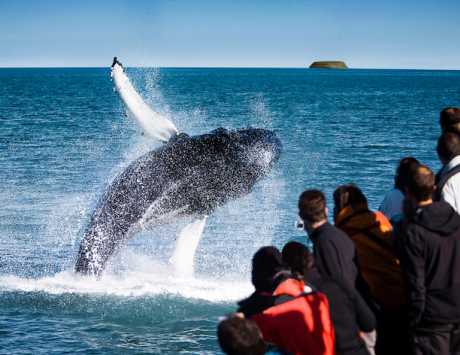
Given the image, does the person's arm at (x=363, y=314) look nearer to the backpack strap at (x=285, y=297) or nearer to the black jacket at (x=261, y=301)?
the backpack strap at (x=285, y=297)

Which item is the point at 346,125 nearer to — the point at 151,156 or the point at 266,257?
the point at 151,156

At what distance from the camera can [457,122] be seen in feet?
25.3

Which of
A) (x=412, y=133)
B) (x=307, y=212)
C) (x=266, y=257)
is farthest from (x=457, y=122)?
(x=412, y=133)

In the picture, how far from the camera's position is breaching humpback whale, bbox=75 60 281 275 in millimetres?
13195

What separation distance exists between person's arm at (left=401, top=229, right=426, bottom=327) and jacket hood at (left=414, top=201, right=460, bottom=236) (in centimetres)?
14

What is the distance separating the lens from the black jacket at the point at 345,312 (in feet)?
19.2

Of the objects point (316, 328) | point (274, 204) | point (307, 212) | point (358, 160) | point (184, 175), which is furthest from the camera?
point (358, 160)

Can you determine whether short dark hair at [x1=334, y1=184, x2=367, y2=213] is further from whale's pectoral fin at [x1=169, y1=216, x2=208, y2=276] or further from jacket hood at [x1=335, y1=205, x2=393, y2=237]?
whale's pectoral fin at [x1=169, y1=216, x2=208, y2=276]

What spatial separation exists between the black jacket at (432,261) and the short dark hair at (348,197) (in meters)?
0.56

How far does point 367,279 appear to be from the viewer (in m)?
6.67

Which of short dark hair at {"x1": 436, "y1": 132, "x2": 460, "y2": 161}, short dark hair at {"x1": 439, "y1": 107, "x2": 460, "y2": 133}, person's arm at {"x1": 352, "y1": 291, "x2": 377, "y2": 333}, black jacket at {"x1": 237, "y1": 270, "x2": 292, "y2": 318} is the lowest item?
A: person's arm at {"x1": 352, "y1": 291, "x2": 377, "y2": 333}

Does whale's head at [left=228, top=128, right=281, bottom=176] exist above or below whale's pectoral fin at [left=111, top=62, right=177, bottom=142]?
below

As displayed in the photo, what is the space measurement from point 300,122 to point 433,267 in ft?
199

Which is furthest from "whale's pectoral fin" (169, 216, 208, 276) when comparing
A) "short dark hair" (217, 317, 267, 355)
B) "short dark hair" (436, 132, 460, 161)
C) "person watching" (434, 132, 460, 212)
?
"short dark hair" (217, 317, 267, 355)
